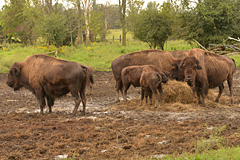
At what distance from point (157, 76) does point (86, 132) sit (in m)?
4.20

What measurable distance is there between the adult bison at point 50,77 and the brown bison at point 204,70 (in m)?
3.37

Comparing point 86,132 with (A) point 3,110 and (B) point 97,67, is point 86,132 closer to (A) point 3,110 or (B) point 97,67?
(A) point 3,110

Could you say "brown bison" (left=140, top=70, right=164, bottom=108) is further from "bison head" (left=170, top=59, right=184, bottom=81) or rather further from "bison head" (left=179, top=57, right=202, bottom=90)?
"bison head" (left=170, top=59, right=184, bottom=81)

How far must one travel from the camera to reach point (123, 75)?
452 inches

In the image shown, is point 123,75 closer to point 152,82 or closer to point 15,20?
point 152,82

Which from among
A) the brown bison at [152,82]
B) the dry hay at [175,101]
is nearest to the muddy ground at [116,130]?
the dry hay at [175,101]

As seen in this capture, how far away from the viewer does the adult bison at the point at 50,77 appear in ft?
30.5

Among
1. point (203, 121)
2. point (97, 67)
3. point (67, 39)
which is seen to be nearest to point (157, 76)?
point (203, 121)

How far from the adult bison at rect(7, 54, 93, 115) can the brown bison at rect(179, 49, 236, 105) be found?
11.1ft

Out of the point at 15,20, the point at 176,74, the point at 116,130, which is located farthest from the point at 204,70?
the point at 15,20

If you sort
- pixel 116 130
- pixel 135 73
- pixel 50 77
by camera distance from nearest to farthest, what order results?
pixel 116 130 < pixel 50 77 < pixel 135 73

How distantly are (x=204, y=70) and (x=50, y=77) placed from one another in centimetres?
539

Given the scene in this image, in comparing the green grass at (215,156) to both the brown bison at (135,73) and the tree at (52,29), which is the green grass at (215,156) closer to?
the brown bison at (135,73)

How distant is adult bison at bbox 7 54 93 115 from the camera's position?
30.5ft
